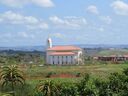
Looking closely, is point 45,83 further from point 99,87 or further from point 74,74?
point 74,74

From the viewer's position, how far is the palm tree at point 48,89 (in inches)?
2101

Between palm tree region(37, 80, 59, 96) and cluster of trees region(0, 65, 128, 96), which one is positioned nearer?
cluster of trees region(0, 65, 128, 96)

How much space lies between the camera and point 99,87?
176ft

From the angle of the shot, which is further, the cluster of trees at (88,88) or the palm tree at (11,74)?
the palm tree at (11,74)

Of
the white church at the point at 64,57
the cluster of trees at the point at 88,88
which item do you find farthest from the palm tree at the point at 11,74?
the white church at the point at 64,57

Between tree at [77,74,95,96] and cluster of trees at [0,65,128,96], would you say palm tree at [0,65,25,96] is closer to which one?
cluster of trees at [0,65,128,96]

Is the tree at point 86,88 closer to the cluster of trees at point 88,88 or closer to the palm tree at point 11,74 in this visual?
the cluster of trees at point 88,88

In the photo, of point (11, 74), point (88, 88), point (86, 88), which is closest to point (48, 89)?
point (86, 88)

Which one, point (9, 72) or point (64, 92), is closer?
point (64, 92)

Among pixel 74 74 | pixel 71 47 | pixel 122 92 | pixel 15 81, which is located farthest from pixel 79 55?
pixel 122 92

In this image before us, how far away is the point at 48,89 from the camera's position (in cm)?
5369

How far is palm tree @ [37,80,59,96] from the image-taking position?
53.4m

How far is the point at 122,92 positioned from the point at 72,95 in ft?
19.6

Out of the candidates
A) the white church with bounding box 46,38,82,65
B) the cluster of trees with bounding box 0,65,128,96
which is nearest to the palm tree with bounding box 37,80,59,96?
the cluster of trees with bounding box 0,65,128,96
